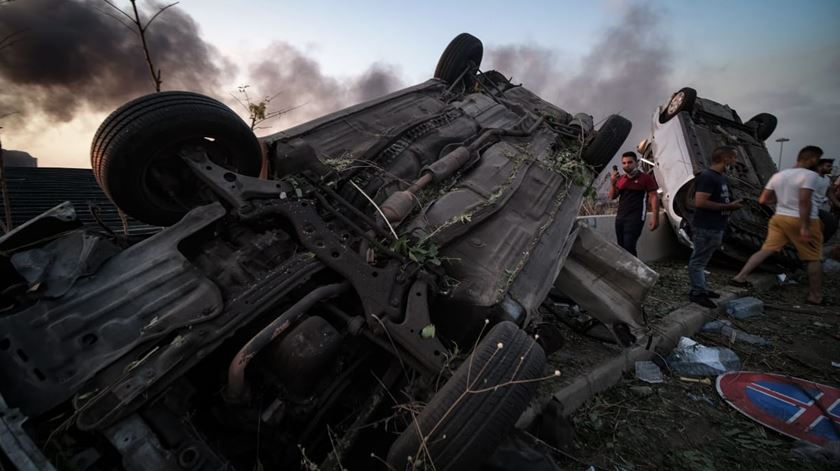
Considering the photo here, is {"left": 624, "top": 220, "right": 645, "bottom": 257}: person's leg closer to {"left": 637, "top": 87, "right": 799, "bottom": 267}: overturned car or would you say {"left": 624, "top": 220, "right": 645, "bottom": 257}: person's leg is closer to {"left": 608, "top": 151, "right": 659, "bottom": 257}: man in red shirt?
{"left": 608, "top": 151, "right": 659, "bottom": 257}: man in red shirt

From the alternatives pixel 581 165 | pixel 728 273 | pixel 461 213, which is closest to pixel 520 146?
pixel 581 165

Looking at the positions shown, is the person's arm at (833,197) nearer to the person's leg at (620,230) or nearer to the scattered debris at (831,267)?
the scattered debris at (831,267)

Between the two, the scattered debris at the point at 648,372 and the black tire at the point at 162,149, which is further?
the scattered debris at the point at 648,372

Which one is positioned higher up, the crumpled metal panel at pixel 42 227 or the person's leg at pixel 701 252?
the crumpled metal panel at pixel 42 227

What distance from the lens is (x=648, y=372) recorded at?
2855mm

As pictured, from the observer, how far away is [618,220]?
5.18 meters

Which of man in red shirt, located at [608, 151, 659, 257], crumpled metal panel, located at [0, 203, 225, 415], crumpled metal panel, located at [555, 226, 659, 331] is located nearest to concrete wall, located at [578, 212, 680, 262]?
man in red shirt, located at [608, 151, 659, 257]

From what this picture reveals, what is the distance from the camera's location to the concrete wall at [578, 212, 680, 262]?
5.97 metres

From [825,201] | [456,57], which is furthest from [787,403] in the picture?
[825,201]

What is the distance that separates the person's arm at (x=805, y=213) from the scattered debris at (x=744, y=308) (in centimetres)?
94

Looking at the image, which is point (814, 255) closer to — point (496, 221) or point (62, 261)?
point (496, 221)

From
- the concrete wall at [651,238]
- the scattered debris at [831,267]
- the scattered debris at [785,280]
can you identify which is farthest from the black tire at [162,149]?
the scattered debris at [831,267]

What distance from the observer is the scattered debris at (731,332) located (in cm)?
337

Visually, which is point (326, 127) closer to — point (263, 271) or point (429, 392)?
point (263, 271)
